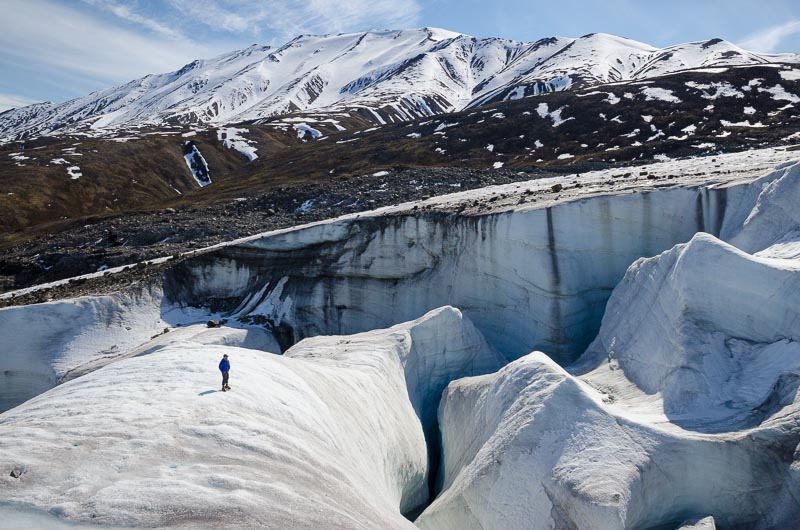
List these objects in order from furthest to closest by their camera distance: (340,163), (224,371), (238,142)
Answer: (238,142), (340,163), (224,371)

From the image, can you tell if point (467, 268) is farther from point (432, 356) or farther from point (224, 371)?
point (224, 371)

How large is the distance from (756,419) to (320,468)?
8.47 m

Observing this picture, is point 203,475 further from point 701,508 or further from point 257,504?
point 701,508

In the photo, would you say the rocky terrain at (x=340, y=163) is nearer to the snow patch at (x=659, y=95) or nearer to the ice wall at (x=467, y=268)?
the snow patch at (x=659, y=95)

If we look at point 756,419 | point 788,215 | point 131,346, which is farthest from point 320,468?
point 131,346

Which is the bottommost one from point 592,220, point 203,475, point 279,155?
→ point 203,475

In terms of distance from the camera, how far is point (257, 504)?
855 centimetres

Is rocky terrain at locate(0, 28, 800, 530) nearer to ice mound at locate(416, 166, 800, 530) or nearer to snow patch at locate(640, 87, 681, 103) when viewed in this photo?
ice mound at locate(416, 166, 800, 530)

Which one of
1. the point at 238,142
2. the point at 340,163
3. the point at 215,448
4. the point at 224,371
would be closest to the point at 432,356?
the point at 224,371

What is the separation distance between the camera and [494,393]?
1493 cm

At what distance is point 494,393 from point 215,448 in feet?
24.7

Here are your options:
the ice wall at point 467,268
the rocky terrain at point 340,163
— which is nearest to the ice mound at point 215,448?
the ice wall at point 467,268

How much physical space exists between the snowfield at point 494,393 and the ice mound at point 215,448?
0.14 feet

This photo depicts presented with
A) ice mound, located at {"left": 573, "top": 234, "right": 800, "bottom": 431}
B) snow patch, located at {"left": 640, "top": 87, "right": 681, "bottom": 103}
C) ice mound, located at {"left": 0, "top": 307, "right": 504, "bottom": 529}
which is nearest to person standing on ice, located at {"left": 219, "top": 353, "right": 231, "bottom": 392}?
ice mound, located at {"left": 0, "top": 307, "right": 504, "bottom": 529}
